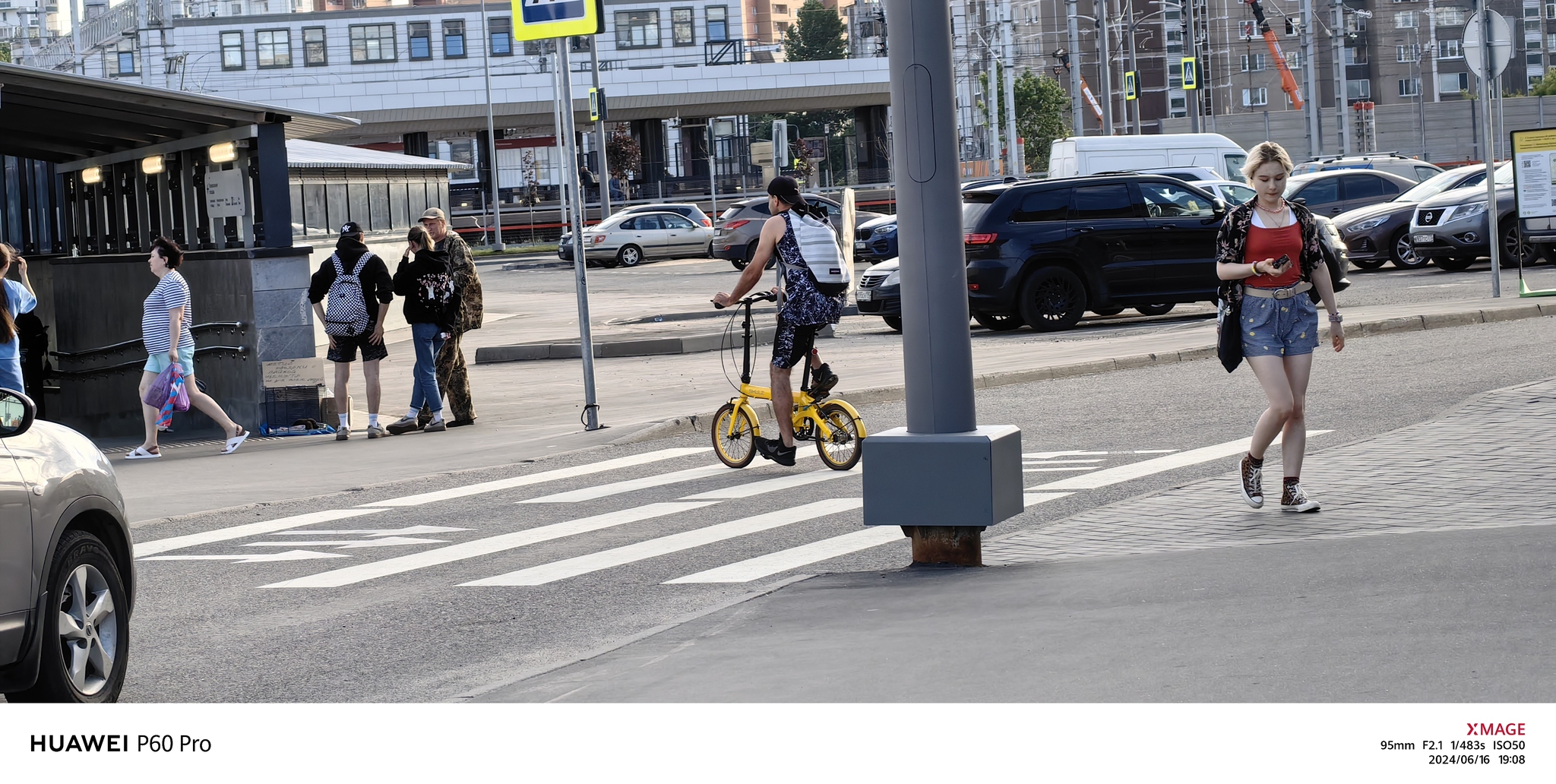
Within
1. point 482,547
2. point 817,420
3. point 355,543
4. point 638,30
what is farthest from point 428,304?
point 638,30

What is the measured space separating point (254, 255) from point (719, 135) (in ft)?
203

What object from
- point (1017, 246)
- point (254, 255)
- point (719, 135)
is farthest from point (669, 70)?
point (254, 255)

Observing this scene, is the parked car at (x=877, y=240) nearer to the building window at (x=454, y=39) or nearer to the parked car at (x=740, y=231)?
the parked car at (x=740, y=231)

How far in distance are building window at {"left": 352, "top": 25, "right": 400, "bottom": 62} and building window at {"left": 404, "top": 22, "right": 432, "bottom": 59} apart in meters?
0.87

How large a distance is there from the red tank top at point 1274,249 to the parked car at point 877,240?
20.8 metres

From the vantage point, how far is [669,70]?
71000mm

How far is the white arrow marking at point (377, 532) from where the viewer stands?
9.58 metres

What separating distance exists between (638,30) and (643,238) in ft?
136

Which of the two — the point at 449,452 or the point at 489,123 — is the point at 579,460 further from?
the point at 489,123

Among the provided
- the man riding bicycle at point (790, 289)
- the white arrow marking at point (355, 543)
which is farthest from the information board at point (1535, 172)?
the white arrow marking at point (355, 543)

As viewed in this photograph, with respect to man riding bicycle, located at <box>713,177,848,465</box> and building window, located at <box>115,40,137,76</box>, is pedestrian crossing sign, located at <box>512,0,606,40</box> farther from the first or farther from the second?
building window, located at <box>115,40,137,76</box>

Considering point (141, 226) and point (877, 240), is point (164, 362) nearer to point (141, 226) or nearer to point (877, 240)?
point (141, 226)

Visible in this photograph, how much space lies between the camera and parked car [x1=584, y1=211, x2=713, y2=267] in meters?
45.0

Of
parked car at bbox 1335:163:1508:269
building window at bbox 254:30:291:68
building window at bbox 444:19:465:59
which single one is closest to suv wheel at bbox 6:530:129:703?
parked car at bbox 1335:163:1508:269
